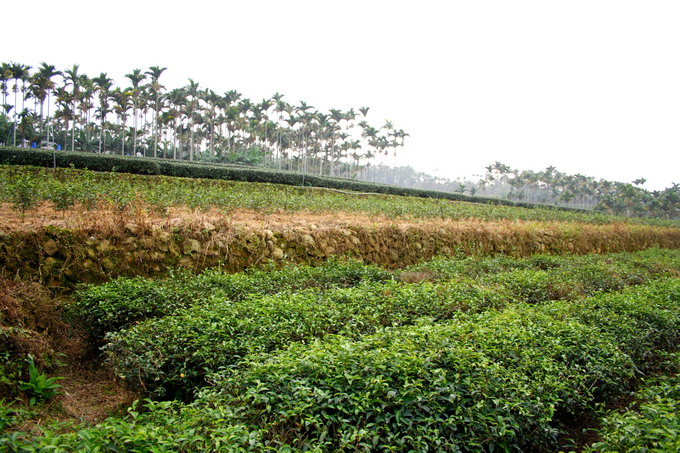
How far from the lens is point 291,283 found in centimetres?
627

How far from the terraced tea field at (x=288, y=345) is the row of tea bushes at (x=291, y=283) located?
0.11 ft

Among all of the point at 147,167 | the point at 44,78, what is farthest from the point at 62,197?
the point at 44,78

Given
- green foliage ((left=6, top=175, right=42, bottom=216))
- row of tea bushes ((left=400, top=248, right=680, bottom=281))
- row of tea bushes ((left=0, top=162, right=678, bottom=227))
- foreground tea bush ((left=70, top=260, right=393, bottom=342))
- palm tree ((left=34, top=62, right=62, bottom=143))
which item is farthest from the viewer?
palm tree ((left=34, top=62, right=62, bottom=143))

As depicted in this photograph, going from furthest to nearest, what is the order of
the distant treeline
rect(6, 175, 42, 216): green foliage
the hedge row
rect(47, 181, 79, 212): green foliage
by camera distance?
the distant treeline, the hedge row, rect(47, 181, 79, 212): green foliage, rect(6, 175, 42, 216): green foliage

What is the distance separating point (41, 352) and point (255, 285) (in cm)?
257

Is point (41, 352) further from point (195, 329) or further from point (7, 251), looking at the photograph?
point (7, 251)

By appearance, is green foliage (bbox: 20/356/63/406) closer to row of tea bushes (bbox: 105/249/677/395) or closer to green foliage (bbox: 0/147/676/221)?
row of tea bushes (bbox: 105/249/677/395)

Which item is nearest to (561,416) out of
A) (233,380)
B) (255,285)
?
(233,380)

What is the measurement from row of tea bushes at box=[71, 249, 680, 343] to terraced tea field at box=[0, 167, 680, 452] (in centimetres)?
3

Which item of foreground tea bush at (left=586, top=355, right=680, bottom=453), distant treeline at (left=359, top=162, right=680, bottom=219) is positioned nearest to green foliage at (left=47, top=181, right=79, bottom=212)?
foreground tea bush at (left=586, top=355, right=680, bottom=453)

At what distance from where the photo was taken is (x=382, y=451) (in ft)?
8.47

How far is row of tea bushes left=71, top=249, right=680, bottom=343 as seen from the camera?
4781 mm

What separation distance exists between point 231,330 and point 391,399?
5.87 ft

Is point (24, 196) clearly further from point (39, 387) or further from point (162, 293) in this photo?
point (39, 387)
